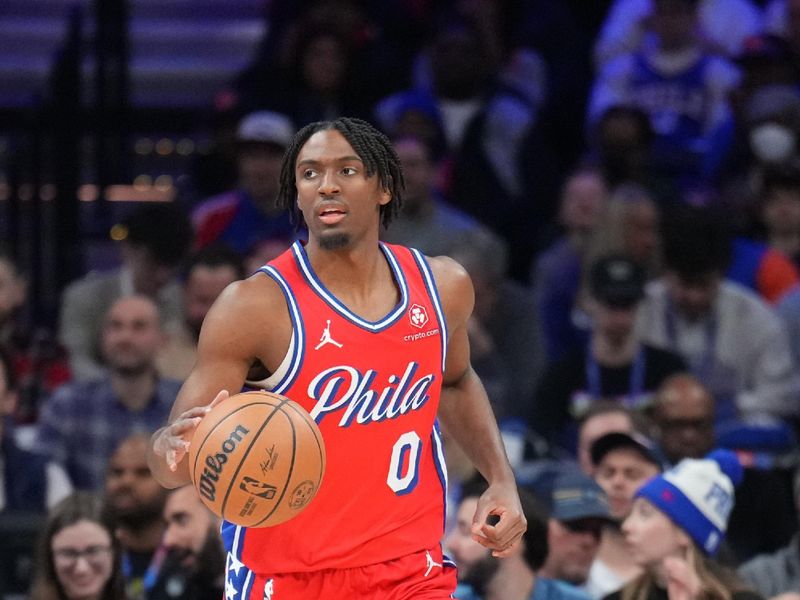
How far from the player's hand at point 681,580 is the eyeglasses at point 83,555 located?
2037 millimetres

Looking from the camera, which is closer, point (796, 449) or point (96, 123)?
point (796, 449)

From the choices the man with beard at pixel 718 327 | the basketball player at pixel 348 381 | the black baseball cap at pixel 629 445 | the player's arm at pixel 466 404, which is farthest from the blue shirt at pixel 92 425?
the basketball player at pixel 348 381

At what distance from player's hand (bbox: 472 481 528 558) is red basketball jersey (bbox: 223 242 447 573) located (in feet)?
0.53

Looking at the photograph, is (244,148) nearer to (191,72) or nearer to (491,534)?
(191,72)

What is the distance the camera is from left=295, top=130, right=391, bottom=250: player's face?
4.64 m

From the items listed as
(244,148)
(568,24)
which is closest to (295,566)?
(244,148)

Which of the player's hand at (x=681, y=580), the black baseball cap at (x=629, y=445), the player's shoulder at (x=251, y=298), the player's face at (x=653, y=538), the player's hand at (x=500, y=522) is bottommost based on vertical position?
the player's hand at (x=681, y=580)

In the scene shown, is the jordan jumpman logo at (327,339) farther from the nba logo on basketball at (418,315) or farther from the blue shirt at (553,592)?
the blue shirt at (553,592)

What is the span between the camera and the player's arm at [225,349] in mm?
4457

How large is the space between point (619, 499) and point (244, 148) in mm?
3340

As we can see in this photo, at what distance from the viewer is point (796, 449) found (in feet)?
24.2

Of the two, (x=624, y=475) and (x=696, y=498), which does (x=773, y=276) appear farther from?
(x=696, y=498)

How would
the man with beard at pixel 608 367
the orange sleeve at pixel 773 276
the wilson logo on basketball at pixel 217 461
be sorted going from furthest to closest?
the orange sleeve at pixel 773 276, the man with beard at pixel 608 367, the wilson logo on basketball at pixel 217 461

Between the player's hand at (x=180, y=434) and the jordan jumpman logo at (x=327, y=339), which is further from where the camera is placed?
the jordan jumpman logo at (x=327, y=339)
